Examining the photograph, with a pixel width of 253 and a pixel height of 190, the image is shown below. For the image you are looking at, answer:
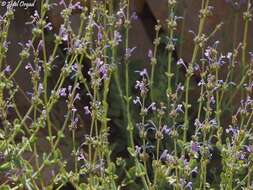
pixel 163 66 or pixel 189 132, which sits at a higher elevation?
pixel 163 66

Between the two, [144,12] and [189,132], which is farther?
[144,12]

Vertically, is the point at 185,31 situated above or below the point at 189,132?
above

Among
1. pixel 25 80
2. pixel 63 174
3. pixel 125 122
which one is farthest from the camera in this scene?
pixel 25 80

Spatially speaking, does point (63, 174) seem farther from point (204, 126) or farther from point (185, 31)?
point (185, 31)

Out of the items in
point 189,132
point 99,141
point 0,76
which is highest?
point 0,76

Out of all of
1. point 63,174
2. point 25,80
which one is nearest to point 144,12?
point 25,80

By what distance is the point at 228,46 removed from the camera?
11.6ft

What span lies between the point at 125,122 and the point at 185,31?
651mm

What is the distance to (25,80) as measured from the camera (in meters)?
3.78

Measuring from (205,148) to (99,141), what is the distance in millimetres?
371

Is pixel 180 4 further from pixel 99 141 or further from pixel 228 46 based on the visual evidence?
pixel 99 141

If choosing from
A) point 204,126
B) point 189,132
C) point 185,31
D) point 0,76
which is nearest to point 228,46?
point 185,31

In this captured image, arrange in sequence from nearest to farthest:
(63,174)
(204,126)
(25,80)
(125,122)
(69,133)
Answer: (204,126) < (63,174) < (125,122) < (69,133) < (25,80)

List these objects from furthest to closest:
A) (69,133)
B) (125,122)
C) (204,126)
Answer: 1. (69,133)
2. (125,122)
3. (204,126)
